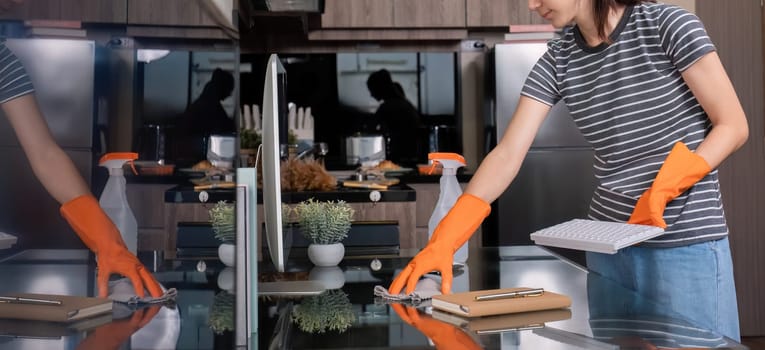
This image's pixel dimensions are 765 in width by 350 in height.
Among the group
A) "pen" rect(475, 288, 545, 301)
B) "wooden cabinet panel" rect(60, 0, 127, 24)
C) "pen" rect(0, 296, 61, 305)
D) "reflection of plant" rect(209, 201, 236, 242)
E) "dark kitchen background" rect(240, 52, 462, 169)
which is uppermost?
"dark kitchen background" rect(240, 52, 462, 169)

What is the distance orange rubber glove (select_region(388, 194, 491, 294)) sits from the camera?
4.14 ft

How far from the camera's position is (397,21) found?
12.7 ft

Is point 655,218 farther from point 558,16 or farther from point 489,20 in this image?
point 489,20

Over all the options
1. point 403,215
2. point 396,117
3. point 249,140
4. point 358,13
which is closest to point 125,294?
point 403,215

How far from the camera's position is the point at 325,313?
1.11 meters

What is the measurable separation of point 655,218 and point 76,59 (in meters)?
1.38

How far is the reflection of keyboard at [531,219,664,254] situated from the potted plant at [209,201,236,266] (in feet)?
2.03

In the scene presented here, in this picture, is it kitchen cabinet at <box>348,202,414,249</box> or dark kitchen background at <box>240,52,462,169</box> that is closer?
kitchen cabinet at <box>348,202,414,249</box>

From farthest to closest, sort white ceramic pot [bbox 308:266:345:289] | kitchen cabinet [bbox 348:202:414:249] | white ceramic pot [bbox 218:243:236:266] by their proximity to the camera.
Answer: kitchen cabinet [bbox 348:202:414:249] < white ceramic pot [bbox 308:266:345:289] < white ceramic pot [bbox 218:243:236:266]

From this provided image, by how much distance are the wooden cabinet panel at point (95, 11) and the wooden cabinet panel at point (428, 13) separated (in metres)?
3.71

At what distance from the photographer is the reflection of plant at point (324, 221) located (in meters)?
Result: 1.59

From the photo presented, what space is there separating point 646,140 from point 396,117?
8.57 ft

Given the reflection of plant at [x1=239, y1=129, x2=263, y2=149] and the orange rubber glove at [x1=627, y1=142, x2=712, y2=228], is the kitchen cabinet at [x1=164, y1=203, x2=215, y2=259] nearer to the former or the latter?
the orange rubber glove at [x1=627, y1=142, x2=712, y2=228]

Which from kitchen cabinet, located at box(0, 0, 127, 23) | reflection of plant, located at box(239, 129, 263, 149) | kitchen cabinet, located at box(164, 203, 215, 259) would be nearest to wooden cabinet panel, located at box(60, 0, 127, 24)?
kitchen cabinet, located at box(0, 0, 127, 23)
